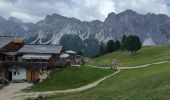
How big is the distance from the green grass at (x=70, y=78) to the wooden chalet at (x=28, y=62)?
13.9 ft

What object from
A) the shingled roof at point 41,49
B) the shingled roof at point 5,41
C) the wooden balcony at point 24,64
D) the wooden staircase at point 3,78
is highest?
the shingled roof at point 5,41

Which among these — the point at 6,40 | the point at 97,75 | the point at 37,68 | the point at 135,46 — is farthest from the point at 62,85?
the point at 135,46

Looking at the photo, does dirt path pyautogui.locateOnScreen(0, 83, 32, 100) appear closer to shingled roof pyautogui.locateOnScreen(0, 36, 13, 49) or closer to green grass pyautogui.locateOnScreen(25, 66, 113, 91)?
green grass pyautogui.locateOnScreen(25, 66, 113, 91)

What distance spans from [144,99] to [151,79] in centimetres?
1256

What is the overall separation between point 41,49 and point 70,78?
19237 millimetres

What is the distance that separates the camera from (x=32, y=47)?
99.9m

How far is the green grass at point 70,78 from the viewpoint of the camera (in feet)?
250

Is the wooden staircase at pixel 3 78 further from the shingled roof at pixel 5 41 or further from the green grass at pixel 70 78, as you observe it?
the shingled roof at pixel 5 41

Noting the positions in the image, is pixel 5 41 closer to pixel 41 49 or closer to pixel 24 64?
pixel 41 49

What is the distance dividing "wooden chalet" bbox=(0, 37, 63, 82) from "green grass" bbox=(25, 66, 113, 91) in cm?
424

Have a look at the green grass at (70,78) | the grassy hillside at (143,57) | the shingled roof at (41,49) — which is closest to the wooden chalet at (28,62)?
the shingled roof at (41,49)

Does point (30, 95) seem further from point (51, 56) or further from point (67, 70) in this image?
point (51, 56)

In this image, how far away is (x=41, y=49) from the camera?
9762cm

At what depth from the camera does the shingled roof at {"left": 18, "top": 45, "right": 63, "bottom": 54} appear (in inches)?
3769
